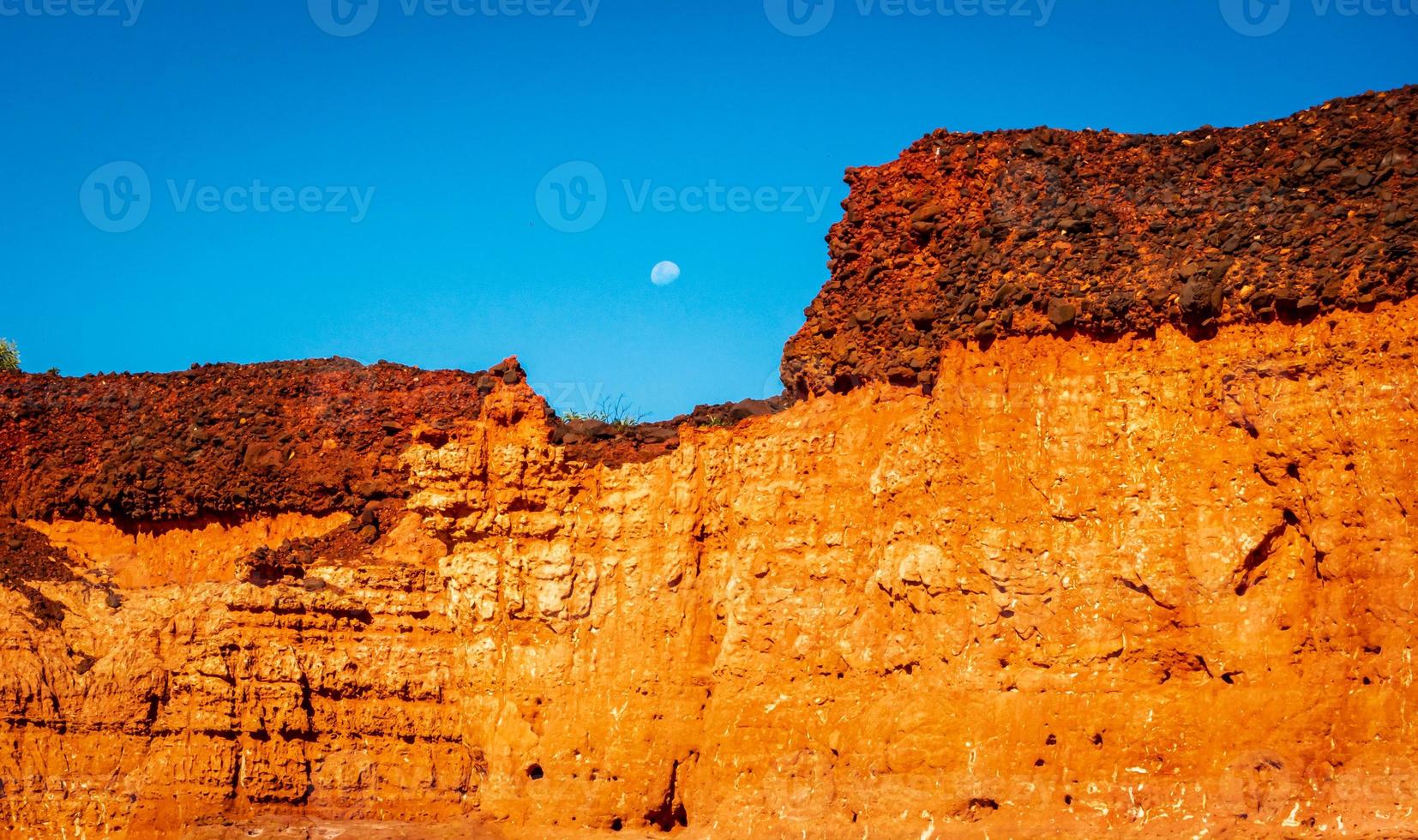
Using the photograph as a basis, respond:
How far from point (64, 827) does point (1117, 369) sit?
1475 cm

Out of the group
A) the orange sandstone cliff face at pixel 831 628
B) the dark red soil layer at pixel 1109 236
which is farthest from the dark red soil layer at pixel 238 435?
the dark red soil layer at pixel 1109 236

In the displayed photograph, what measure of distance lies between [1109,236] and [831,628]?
5.45m

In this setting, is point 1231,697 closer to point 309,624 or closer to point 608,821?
point 608,821

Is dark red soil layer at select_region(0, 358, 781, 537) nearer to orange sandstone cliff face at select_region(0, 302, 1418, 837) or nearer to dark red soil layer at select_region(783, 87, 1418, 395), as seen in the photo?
orange sandstone cliff face at select_region(0, 302, 1418, 837)

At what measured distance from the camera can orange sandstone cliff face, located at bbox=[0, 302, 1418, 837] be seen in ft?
52.6

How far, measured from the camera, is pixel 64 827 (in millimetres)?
21438

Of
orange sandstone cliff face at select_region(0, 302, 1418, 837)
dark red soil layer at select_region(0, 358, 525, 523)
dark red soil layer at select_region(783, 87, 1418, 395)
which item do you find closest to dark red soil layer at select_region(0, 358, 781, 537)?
dark red soil layer at select_region(0, 358, 525, 523)

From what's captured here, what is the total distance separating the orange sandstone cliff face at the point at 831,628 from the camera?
1603cm

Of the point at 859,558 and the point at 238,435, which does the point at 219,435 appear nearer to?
the point at 238,435

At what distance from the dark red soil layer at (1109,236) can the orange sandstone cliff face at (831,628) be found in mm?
409

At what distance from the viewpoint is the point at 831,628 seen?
738 inches

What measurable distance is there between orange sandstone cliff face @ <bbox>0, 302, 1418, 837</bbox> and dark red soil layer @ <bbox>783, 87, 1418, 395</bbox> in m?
0.41

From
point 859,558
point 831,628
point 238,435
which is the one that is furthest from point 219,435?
point 859,558

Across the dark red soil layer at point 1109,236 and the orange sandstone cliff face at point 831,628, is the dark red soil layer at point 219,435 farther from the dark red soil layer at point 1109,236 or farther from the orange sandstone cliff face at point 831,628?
the dark red soil layer at point 1109,236
